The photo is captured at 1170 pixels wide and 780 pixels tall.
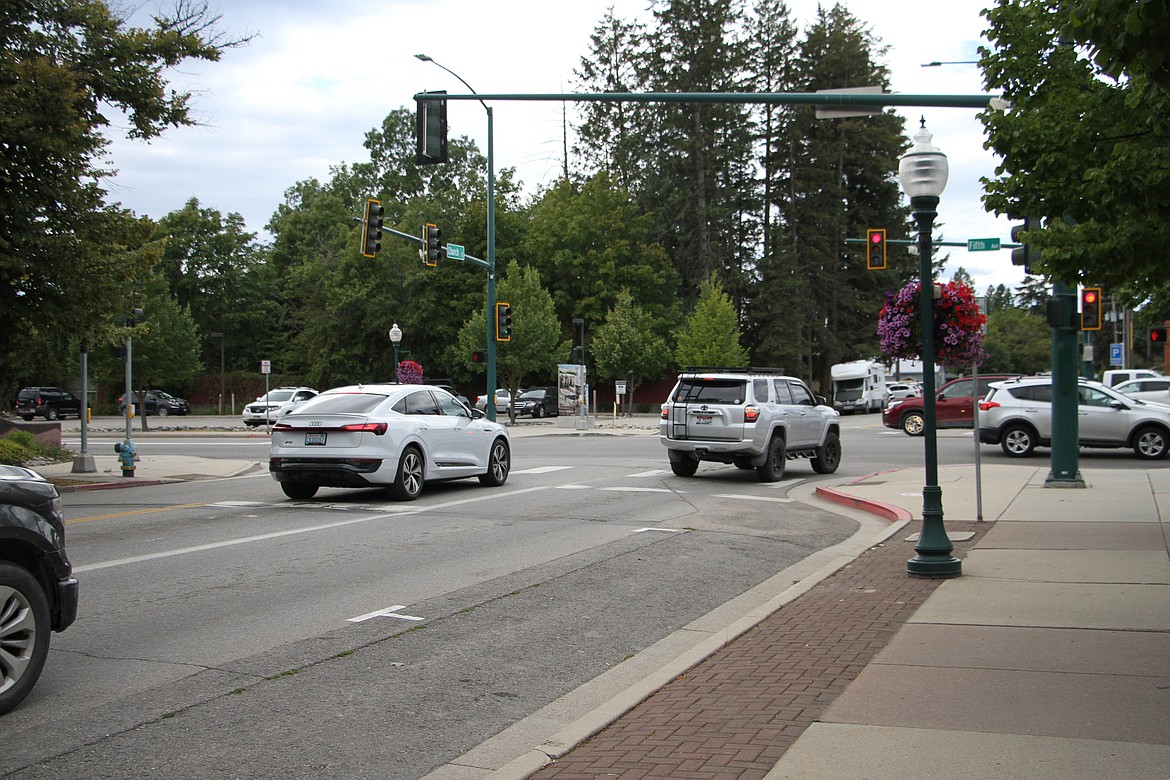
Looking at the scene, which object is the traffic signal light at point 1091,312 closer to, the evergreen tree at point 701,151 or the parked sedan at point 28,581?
the parked sedan at point 28,581

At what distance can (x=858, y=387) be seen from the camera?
59938mm

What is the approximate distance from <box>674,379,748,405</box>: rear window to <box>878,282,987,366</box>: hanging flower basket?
6.81m

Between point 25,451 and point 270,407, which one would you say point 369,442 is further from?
point 270,407

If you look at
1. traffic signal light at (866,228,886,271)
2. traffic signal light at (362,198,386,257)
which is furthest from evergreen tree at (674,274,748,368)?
traffic signal light at (362,198,386,257)

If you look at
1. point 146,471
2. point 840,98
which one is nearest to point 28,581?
point 840,98

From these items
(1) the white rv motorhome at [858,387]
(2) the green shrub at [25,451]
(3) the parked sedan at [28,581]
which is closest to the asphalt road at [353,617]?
(3) the parked sedan at [28,581]

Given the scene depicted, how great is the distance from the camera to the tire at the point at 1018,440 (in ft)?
75.8

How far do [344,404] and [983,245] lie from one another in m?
18.2

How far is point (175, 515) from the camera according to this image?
1356cm

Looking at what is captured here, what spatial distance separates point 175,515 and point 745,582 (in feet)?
26.4

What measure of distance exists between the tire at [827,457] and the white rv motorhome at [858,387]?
131ft

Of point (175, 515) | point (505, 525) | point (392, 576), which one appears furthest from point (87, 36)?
point (392, 576)

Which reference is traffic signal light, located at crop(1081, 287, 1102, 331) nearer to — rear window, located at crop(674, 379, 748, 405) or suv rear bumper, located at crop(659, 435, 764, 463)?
rear window, located at crop(674, 379, 748, 405)

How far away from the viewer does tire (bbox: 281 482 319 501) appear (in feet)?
50.1
